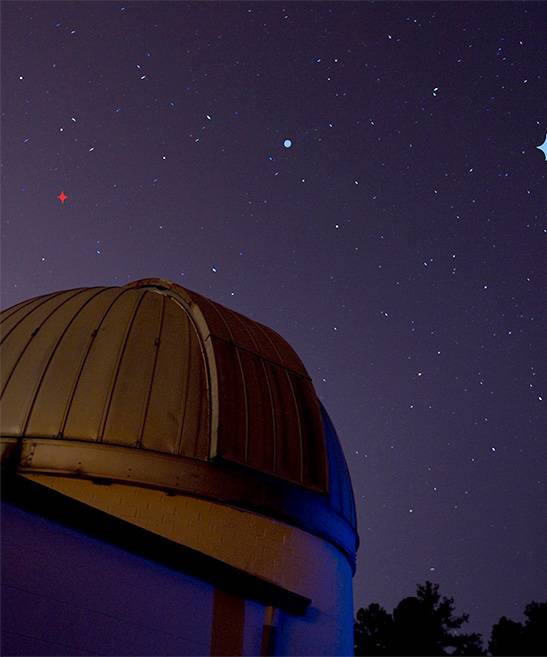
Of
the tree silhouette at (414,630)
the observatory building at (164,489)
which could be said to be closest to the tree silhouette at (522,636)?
the tree silhouette at (414,630)

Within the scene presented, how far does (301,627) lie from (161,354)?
2955mm

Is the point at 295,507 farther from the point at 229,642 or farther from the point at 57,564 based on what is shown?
the point at 57,564

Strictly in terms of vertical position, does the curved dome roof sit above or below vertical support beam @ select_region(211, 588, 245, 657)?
above

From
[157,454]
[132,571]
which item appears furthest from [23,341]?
[132,571]

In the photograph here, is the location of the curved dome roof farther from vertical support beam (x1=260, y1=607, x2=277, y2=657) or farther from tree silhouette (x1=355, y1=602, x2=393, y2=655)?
tree silhouette (x1=355, y1=602, x2=393, y2=655)

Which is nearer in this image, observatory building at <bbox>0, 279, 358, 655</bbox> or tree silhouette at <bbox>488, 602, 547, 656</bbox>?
observatory building at <bbox>0, 279, 358, 655</bbox>

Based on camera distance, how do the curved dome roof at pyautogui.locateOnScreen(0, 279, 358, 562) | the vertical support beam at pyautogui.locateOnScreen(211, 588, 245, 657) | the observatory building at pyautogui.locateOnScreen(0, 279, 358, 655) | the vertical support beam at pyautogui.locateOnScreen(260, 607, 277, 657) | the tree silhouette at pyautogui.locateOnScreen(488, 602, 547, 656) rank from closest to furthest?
the observatory building at pyautogui.locateOnScreen(0, 279, 358, 655) → the vertical support beam at pyautogui.locateOnScreen(211, 588, 245, 657) → the vertical support beam at pyautogui.locateOnScreen(260, 607, 277, 657) → the curved dome roof at pyautogui.locateOnScreen(0, 279, 358, 562) → the tree silhouette at pyautogui.locateOnScreen(488, 602, 547, 656)

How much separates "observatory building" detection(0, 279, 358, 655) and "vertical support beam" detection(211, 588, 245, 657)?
0.01 m

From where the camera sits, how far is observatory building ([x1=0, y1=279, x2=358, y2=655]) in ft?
14.5

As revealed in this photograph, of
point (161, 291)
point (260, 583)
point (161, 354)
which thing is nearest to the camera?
point (260, 583)

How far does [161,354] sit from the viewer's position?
6.97 meters

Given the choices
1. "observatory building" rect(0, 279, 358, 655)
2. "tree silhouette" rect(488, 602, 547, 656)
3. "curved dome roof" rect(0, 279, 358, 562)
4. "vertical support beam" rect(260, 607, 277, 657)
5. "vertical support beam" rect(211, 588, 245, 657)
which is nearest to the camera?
"observatory building" rect(0, 279, 358, 655)

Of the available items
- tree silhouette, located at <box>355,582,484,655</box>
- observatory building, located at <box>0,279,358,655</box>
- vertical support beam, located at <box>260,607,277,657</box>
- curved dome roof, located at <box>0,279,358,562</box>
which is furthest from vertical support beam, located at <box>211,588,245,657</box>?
tree silhouette, located at <box>355,582,484,655</box>

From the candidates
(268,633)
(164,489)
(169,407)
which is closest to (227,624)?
(268,633)
